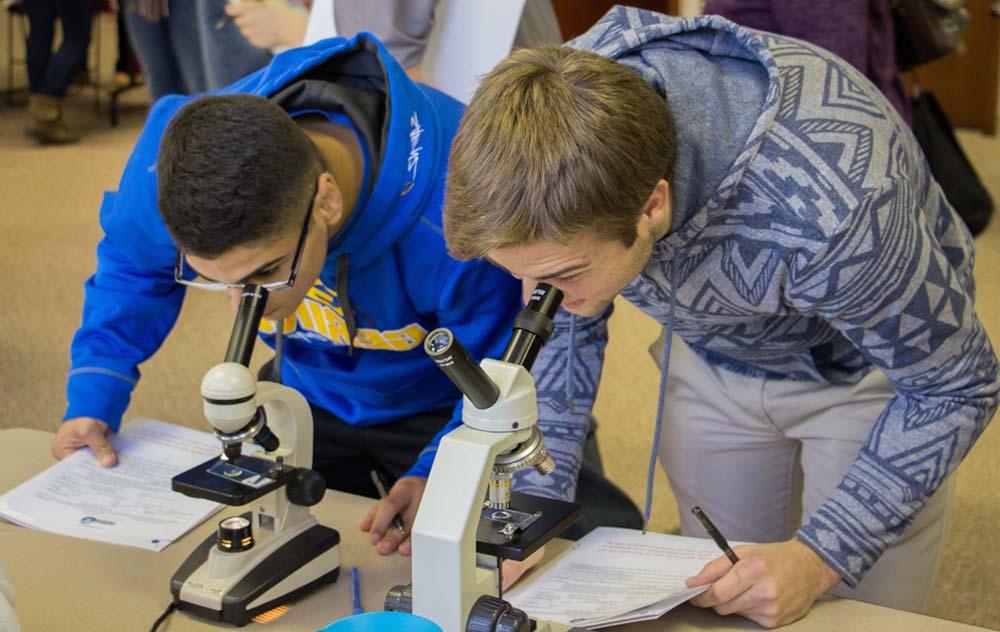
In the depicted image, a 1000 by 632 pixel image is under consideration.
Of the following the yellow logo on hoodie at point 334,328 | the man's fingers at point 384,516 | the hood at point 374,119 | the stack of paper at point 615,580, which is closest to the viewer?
the stack of paper at point 615,580

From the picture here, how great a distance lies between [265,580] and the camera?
1272mm

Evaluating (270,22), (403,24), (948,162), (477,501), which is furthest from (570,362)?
(948,162)

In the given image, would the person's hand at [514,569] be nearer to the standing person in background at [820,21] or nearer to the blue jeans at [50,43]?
the standing person in background at [820,21]

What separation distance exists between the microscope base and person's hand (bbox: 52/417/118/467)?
1.20ft

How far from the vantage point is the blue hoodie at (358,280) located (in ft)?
5.27

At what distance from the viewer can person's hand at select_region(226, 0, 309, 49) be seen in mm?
2602

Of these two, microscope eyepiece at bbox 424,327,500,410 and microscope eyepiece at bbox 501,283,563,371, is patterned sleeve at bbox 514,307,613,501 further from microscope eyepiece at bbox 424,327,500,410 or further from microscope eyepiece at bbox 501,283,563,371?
microscope eyepiece at bbox 424,327,500,410

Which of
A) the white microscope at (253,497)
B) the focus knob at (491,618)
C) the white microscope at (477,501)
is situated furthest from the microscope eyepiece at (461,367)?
the white microscope at (253,497)

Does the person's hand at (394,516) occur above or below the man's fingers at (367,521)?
above

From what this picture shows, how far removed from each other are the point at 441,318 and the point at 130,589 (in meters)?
0.58

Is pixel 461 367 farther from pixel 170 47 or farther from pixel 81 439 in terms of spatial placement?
pixel 170 47

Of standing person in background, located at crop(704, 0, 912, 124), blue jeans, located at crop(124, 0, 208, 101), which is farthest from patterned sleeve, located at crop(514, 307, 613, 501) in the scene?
blue jeans, located at crop(124, 0, 208, 101)

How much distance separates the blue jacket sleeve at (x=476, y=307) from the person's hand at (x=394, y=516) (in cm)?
9

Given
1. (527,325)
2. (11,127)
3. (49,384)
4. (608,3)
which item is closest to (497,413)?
(527,325)
